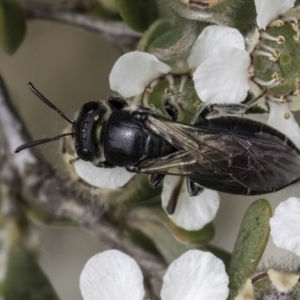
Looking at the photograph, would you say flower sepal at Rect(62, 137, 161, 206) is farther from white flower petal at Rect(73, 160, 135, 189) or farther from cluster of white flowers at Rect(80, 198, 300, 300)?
cluster of white flowers at Rect(80, 198, 300, 300)

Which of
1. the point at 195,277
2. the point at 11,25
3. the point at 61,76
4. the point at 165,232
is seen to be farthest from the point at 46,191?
the point at 61,76

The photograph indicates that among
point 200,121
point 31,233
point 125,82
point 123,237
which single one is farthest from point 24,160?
point 200,121

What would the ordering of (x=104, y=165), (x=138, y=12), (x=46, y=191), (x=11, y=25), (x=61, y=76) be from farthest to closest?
(x=61, y=76) → (x=46, y=191) → (x=11, y=25) → (x=138, y=12) → (x=104, y=165)

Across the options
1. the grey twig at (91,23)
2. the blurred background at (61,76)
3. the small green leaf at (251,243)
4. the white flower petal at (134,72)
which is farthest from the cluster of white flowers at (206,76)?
the blurred background at (61,76)

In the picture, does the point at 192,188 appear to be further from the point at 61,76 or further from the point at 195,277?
the point at 61,76

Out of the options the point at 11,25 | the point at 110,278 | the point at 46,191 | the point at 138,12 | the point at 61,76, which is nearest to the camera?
the point at 110,278

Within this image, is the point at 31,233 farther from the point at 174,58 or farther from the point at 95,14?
the point at 174,58
